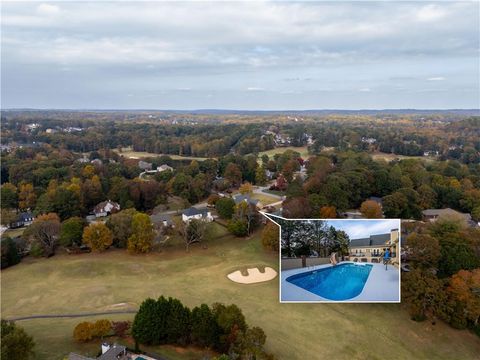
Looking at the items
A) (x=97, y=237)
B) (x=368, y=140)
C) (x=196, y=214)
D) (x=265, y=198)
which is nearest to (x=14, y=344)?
(x=97, y=237)

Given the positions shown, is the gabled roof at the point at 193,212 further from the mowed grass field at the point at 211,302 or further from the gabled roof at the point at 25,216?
the gabled roof at the point at 25,216

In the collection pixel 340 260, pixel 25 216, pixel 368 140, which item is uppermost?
pixel 368 140

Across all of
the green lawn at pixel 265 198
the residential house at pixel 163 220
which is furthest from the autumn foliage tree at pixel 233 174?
the residential house at pixel 163 220

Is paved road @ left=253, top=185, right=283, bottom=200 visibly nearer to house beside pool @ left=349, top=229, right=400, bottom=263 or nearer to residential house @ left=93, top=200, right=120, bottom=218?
residential house @ left=93, top=200, right=120, bottom=218

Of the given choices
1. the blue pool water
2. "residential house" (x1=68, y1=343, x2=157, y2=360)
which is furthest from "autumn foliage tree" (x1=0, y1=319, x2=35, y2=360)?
the blue pool water

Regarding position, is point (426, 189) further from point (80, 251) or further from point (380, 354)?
point (80, 251)

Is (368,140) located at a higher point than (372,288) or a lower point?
higher

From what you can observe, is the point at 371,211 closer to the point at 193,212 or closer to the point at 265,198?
the point at 265,198
